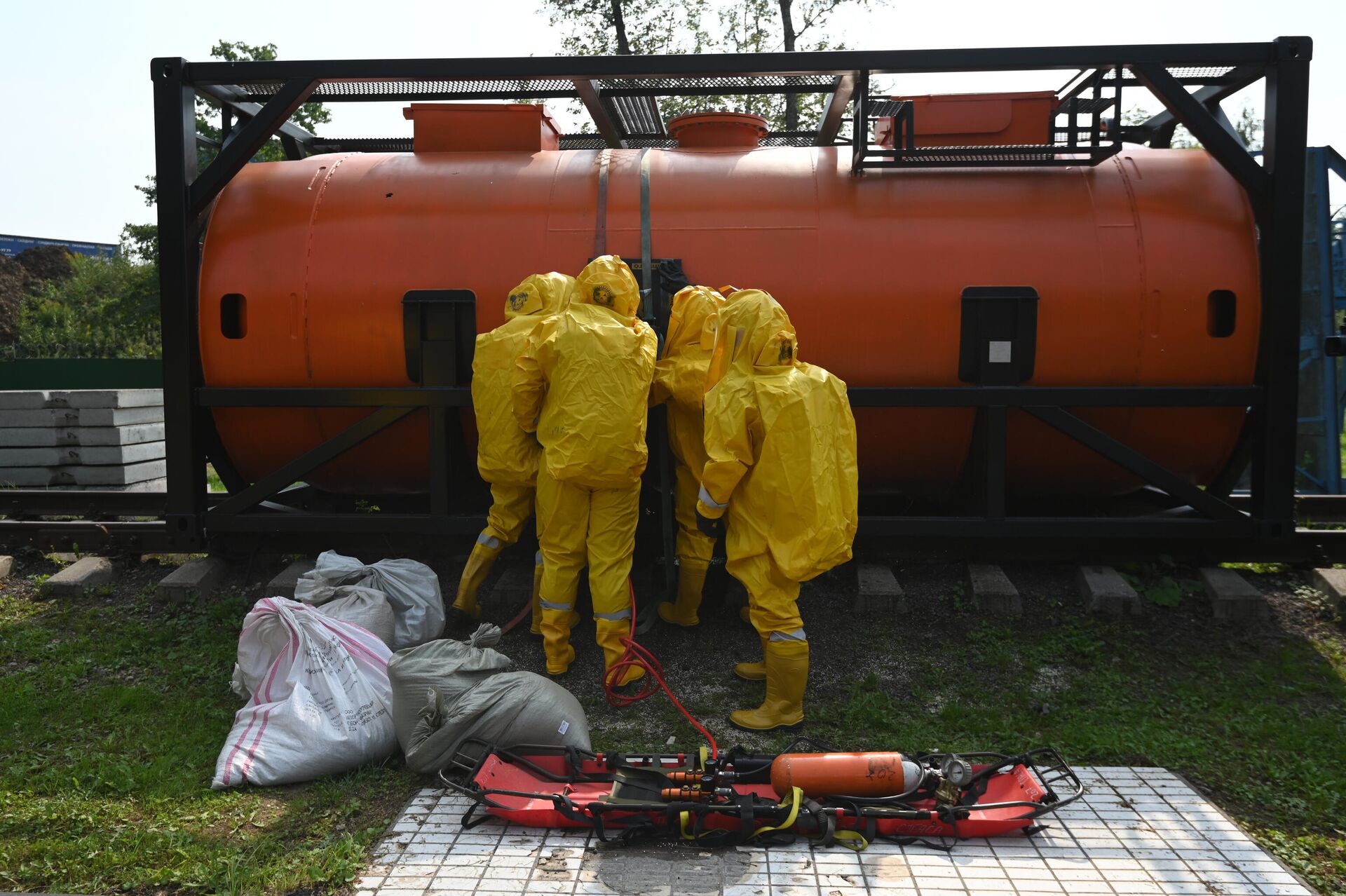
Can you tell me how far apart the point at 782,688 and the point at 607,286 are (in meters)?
2.09

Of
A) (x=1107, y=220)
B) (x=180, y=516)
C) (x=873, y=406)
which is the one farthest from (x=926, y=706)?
(x=180, y=516)

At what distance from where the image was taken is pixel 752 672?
4949 mm

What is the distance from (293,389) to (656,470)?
2.19m

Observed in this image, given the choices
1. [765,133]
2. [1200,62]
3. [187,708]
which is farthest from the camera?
[765,133]

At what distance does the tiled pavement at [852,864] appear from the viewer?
10.1 feet

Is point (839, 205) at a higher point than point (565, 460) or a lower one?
higher

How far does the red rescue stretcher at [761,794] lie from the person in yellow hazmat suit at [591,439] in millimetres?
1141

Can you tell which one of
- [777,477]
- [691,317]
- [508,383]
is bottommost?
[777,477]

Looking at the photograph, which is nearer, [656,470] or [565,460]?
[565,460]

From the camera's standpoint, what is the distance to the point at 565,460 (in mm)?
4676

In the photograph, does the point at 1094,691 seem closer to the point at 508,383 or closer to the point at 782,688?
the point at 782,688

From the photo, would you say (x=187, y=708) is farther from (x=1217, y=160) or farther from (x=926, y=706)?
(x=1217, y=160)

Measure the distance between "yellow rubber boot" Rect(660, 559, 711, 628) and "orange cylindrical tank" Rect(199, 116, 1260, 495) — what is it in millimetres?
1326

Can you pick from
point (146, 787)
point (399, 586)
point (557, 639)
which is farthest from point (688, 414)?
point (146, 787)
